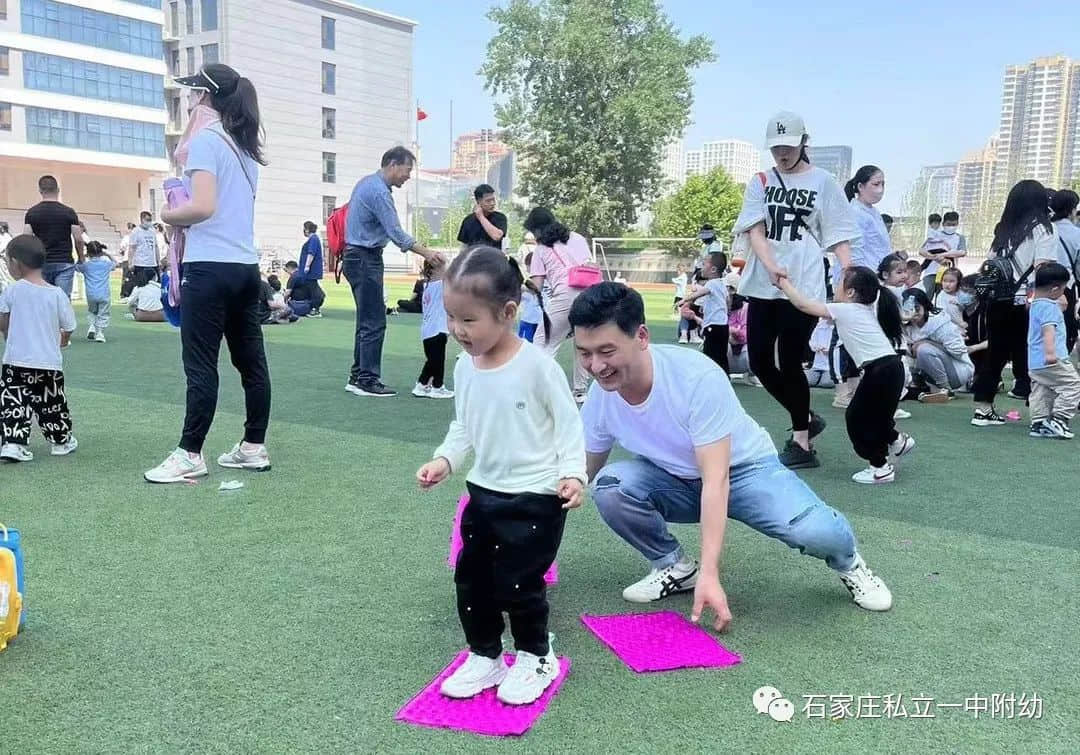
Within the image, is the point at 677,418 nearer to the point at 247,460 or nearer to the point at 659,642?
the point at 659,642

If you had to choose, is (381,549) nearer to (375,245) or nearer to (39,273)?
(39,273)

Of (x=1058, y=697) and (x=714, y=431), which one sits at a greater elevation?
(x=714, y=431)

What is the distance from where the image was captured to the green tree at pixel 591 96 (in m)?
42.4

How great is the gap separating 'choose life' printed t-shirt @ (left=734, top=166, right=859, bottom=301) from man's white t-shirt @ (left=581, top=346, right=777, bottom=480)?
235cm

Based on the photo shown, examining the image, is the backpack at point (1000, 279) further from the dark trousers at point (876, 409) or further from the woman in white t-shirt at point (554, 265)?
the woman in white t-shirt at point (554, 265)

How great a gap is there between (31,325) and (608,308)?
156 inches

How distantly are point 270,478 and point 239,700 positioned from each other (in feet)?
8.04

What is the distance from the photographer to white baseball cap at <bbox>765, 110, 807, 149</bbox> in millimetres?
5012

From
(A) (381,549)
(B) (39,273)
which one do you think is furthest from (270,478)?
(B) (39,273)

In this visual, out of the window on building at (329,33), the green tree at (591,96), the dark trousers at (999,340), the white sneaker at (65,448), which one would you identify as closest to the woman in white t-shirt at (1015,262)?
the dark trousers at (999,340)

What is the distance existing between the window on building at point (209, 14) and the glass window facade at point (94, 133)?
6720 millimetres

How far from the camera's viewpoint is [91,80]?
4425cm

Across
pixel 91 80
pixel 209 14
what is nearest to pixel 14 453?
pixel 91 80

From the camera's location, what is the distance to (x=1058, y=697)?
2.49 metres
